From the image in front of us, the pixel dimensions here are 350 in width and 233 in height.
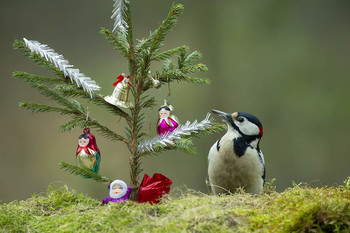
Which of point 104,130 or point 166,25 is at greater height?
point 166,25

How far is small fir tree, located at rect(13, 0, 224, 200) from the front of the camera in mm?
1284

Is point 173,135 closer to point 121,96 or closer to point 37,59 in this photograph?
point 121,96

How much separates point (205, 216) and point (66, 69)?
→ 0.69 m

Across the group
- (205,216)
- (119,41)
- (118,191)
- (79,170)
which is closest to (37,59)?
(119,41)

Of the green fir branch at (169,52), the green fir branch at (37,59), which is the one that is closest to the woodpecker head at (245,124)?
the green fir branch at (169,52)

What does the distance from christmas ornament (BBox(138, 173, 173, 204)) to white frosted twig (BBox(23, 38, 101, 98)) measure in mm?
355

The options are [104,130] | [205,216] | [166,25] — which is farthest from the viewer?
[104,130]

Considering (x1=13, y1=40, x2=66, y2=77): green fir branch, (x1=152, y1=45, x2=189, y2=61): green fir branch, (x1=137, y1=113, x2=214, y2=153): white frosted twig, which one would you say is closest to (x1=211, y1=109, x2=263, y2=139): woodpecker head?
(x1=137, y1=113, x2=214, y2=153): white frosted twig

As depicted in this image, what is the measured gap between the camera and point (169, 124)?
1.40 metres

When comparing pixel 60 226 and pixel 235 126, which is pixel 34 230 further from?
pixel 235 126

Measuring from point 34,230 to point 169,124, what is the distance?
0.57 m

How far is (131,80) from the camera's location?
1387mm

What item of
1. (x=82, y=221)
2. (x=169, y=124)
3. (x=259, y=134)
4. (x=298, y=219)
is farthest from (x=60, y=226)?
(x=259, y=134)

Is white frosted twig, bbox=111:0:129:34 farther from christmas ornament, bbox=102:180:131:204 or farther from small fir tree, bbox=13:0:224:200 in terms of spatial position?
christmas ornament, bbox=102:180:131:204
